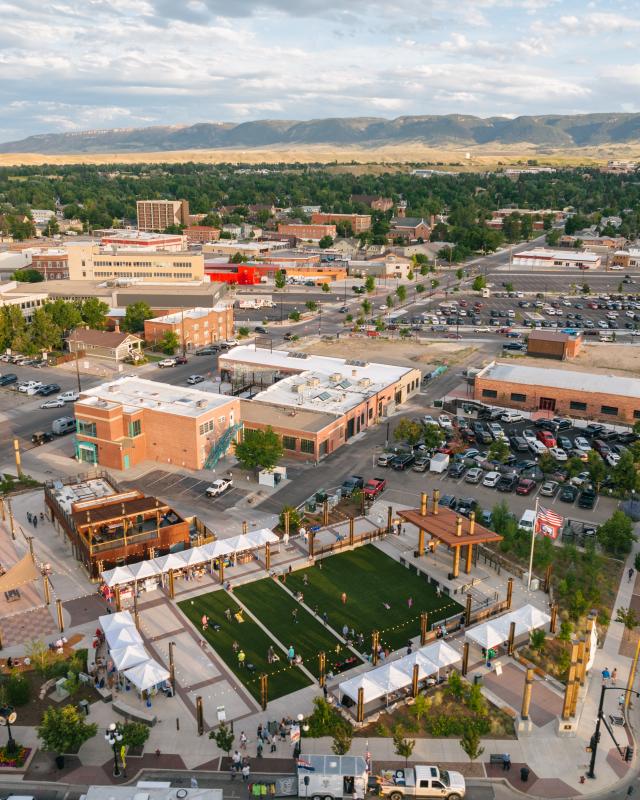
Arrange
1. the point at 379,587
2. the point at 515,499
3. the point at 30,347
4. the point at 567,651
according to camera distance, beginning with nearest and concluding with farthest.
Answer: the point at 567,651 → the point at 379,587 → the point at 515,499 → the point at 30,347

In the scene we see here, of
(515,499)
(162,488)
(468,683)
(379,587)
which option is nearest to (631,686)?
(468,683)

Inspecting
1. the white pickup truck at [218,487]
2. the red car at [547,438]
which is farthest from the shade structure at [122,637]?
the red car at [547,438]

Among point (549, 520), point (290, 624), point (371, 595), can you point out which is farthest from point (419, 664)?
point (549, 520)

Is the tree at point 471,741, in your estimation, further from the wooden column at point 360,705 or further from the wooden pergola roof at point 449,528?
the wooden pergola roof at point 449,528

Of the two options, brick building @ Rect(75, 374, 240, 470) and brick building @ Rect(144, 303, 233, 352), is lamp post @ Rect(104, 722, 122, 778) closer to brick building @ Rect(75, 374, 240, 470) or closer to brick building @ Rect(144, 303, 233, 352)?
brick building @ Rect(75, 374, 240, 470)

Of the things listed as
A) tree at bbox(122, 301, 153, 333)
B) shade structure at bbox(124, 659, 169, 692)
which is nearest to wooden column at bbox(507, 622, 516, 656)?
shade structure at bbox(124, 659, 169, 692)

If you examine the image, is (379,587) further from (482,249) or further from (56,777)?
(482,249)
